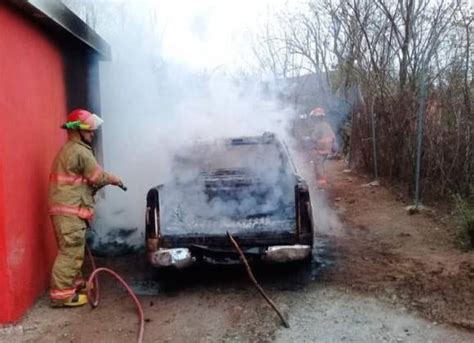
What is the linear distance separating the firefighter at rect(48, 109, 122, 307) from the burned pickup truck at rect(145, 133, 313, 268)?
2.08ft

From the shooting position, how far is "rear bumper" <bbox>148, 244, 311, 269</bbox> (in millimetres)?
5172

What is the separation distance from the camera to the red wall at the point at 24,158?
4434 millimetres

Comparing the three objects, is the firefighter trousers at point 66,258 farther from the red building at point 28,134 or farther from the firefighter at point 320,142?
the firefighter at point 320,142

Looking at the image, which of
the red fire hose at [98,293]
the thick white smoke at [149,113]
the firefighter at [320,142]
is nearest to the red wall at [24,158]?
the red fire hose at [98,293]

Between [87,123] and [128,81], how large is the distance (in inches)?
189

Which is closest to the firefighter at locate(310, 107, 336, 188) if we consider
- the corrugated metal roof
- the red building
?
the corrugated metal roof

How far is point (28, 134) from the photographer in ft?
16.4

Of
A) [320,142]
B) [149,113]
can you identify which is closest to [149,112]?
[149,113]

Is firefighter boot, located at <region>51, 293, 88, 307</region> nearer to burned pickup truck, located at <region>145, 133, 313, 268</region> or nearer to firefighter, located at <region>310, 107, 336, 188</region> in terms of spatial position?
burned pickup truck, located at <region>145, 133, 313, 268</region>

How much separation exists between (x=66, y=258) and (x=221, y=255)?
1.49 m

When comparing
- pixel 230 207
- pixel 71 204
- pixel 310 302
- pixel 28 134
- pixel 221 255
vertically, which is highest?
pixel 28 134

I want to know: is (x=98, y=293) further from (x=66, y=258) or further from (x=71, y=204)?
(x=71, y=204)

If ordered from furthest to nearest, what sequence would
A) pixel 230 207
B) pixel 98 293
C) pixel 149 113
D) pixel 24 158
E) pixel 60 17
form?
pixel 149 113
pixel 230 207
pixel 60 17
pixel 98 293
pixel 24 158

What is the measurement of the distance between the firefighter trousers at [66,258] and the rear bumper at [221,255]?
72 cm
